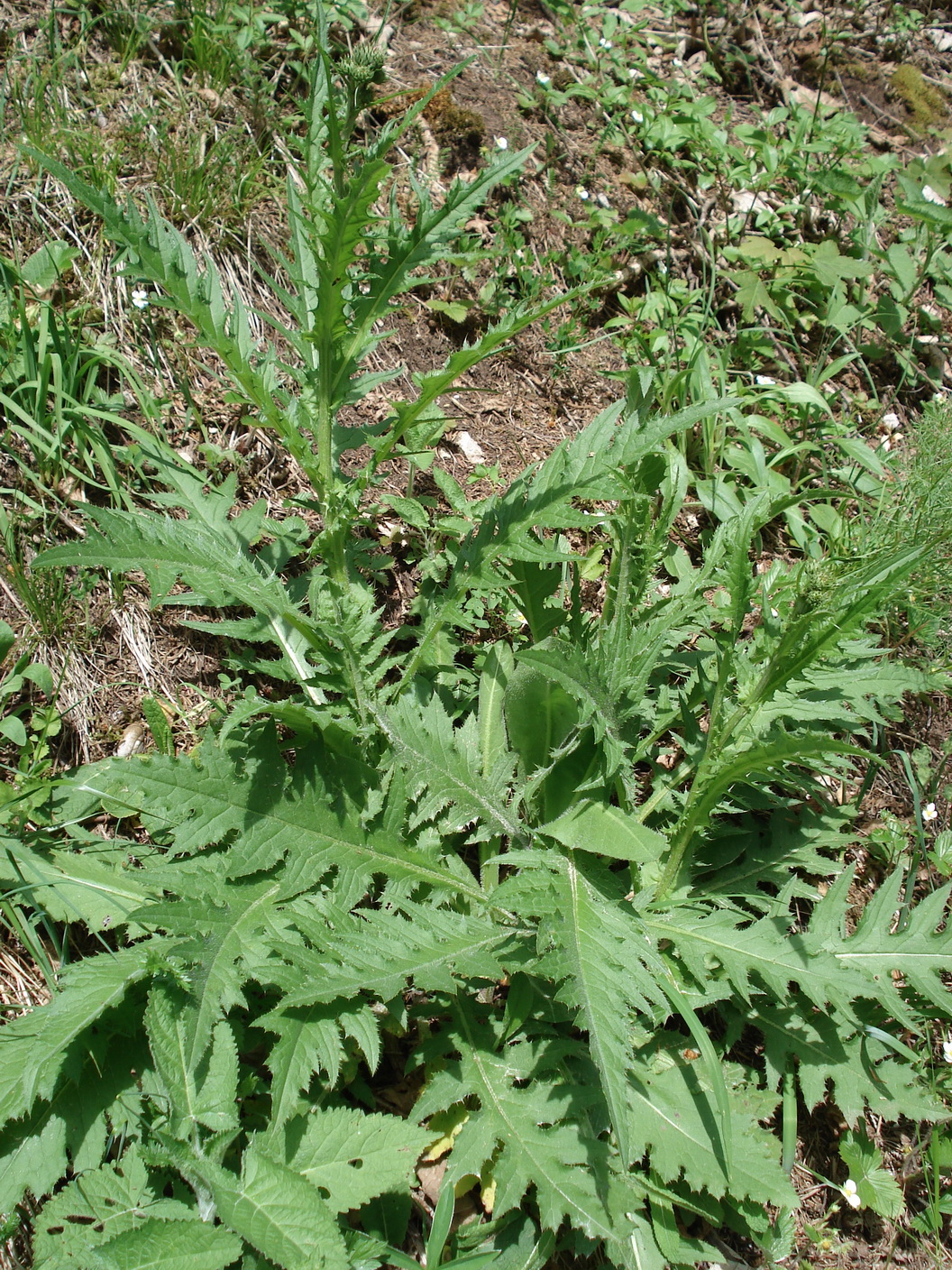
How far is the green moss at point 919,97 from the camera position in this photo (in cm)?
513

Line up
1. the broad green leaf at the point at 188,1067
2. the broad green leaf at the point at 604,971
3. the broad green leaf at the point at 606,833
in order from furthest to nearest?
1. the broad green leaf at the point at 606,833
2. the broad green leaf at the point at 188,1067
3. the broad green leaf at the point at 604,971

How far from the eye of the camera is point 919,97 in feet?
17.0

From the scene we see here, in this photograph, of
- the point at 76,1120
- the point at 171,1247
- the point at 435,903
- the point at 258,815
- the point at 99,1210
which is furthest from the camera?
the point at 435,903

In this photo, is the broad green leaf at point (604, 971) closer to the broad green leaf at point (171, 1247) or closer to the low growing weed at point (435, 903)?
the low growing weed at point (435, 903)

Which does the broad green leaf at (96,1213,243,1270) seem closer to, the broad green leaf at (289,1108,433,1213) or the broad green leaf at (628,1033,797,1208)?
the broad green leaf at (289,1108,433,1213)

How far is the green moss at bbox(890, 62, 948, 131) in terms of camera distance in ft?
16.8

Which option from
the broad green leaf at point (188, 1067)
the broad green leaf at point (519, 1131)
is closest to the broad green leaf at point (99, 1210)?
the broad green leaf at point (188, 1067)

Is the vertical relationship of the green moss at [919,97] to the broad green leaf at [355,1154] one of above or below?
above

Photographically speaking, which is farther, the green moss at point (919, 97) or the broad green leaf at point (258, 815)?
the green moss at point (919, 97)

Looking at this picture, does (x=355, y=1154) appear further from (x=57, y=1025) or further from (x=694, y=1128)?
(x=694, y=1128)

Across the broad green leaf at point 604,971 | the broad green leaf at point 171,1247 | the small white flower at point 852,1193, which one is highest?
the broad green leaf at point 604,971

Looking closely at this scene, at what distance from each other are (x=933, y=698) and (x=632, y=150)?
314cm

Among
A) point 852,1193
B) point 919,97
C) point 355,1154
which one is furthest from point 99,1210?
point 919,97

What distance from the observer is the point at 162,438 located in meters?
2.96
